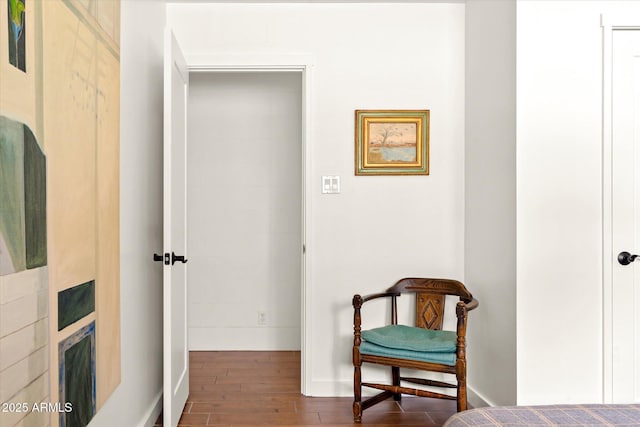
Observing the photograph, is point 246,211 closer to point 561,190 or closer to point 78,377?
point 561,190

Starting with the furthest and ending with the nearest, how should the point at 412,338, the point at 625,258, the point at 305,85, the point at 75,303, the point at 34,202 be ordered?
1. the point at 305,85
2. the point at 412,338
3. the point at 625,258
4. the point at 75,303
5. the point at 34,202

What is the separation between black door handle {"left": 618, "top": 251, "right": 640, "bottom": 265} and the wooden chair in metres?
0.74

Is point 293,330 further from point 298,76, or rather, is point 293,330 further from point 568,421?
point 568,421

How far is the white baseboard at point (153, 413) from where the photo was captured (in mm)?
2628

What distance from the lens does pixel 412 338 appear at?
9.71 ft

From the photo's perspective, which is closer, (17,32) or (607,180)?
(17,32)

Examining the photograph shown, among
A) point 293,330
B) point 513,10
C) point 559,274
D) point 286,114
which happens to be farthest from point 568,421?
point 286,114

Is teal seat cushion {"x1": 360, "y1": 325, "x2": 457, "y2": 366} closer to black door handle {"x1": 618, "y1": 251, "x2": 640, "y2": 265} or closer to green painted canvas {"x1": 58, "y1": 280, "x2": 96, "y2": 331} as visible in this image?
black door handle {"x1": 618, "y1": 251, "x2": 640, "y2": 265}

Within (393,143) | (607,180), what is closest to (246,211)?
(393,143)

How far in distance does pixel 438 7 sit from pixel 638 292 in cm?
202

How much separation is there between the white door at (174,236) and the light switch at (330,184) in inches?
33.5

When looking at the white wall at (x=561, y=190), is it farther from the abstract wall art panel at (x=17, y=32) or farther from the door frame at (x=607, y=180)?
the abstract wall art panel at (x=17, y=32)

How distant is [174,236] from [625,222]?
2286mm

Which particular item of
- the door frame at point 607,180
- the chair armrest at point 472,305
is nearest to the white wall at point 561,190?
the door frame at point 607,180
